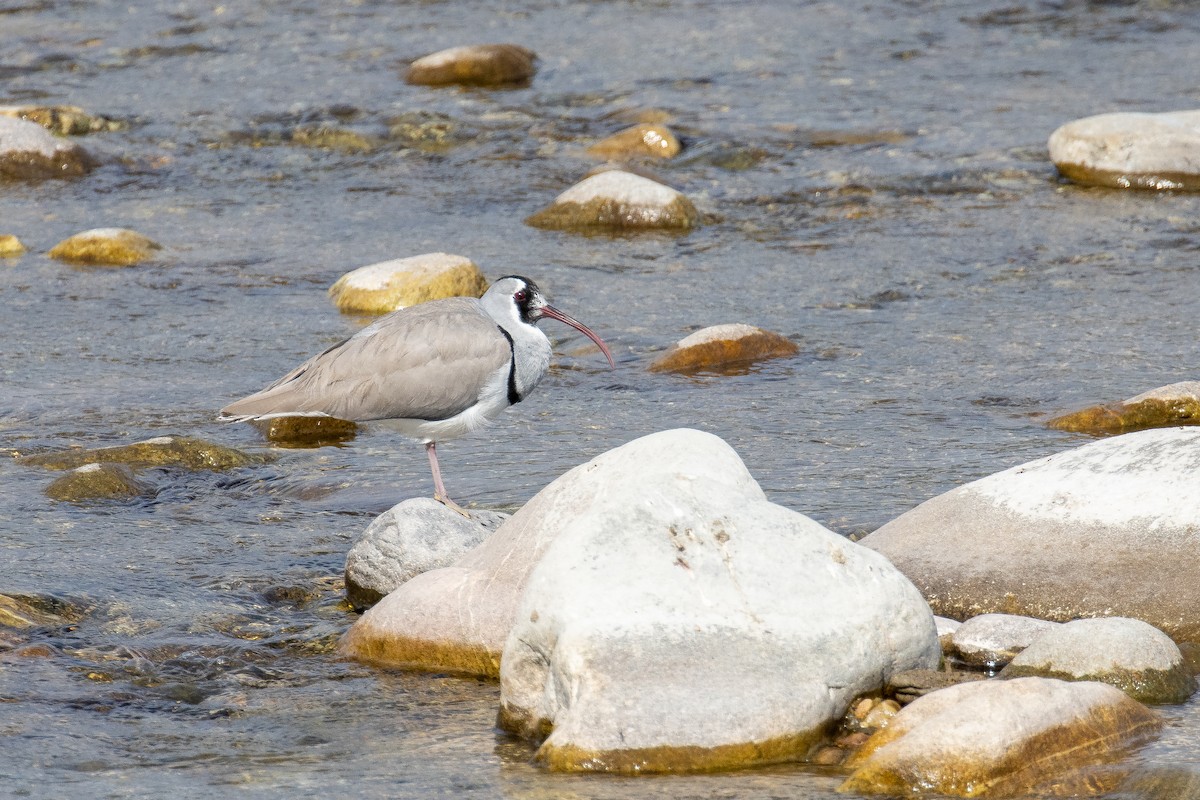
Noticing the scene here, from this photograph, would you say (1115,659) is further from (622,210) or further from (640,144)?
(640,144)

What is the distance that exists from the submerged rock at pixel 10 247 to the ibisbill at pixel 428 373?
18.1ft

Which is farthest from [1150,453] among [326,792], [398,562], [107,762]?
[107,762]

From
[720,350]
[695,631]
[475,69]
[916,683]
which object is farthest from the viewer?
[475,69]

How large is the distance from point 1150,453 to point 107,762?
3.95m

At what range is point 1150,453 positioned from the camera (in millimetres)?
6383

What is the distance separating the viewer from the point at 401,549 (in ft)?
21.0

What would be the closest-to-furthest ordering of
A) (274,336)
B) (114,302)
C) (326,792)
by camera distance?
(326,792)
(274,336)
(114,302)

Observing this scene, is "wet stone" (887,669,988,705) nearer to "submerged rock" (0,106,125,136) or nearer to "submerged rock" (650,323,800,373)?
"submerged rock" (650,323,800,373)

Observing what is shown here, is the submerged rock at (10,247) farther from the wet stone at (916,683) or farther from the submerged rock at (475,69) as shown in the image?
the wet stone at (916,683)

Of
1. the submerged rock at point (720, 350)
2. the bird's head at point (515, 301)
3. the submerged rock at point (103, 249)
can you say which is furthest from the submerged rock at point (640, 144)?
the bird's head at point (515, 301)

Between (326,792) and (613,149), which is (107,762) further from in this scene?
(613,149)

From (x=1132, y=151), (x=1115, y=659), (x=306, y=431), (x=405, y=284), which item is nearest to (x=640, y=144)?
(x=1132, y=151)

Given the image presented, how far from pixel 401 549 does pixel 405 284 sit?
4628mm

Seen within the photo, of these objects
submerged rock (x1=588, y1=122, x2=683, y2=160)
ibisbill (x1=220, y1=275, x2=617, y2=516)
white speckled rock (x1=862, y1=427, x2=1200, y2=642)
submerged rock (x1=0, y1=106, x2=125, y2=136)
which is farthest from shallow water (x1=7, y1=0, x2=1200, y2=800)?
white speckled rock (x1=862, y1=427, x2=1200, y2=642)
